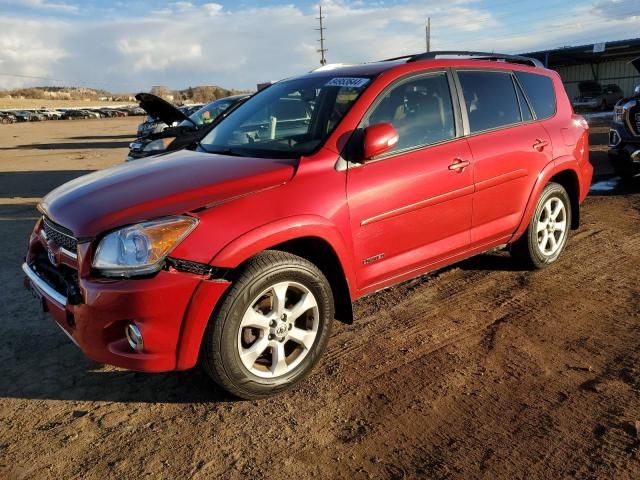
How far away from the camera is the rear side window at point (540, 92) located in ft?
15.2

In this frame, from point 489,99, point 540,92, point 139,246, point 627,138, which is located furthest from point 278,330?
point 627,138

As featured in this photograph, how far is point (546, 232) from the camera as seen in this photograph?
4812 mm

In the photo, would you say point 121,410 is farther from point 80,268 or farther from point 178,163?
point 178,163

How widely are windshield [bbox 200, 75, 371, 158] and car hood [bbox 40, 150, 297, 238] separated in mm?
232

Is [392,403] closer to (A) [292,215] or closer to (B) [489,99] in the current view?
(A) [292,215]

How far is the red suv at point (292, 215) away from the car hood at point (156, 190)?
0.01 m

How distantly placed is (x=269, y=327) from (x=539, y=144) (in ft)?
9.53

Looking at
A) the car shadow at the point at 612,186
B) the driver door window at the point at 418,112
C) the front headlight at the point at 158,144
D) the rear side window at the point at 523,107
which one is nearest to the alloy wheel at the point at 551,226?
the rear side window at the point at 523,107

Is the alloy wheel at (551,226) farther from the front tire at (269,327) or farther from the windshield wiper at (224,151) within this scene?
the windshield wiper at (224,151)

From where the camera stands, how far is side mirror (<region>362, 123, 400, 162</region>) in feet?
10.5

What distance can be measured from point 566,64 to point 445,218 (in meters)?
38.4

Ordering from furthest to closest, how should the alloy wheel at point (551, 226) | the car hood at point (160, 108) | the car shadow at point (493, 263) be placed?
the car hood at point (160, 108)
the car shadow at point (493, 263)
the alloy wheel at point (551, 226)

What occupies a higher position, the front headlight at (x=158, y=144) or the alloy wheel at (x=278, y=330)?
the front headlight at (x=158, y=144)

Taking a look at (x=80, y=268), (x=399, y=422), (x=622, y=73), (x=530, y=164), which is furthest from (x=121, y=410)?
(x=622, y=73)
